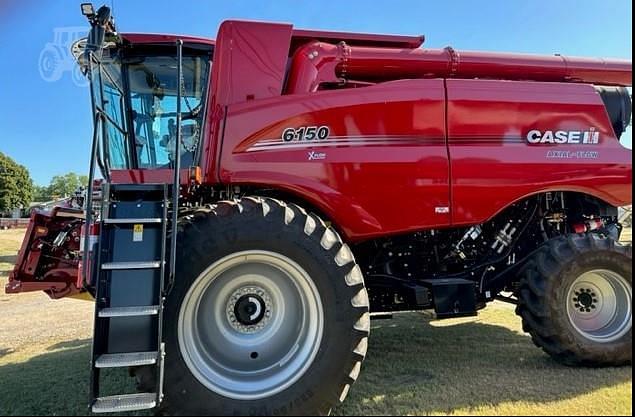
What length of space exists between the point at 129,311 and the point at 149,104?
2.12m

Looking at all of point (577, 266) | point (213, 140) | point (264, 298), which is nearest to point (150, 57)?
point (213, 140)

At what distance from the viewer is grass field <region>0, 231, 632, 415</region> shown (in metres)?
3.24

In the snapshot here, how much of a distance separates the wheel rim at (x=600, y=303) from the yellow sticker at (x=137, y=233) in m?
3.58

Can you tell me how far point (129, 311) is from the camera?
2979 millimetres

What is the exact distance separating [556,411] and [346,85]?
307 cm

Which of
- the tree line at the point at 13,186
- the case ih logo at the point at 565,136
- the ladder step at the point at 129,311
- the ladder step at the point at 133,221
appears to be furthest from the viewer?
the tree line at the point at 13,186

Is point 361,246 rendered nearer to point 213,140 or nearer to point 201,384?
Result: point 213,140

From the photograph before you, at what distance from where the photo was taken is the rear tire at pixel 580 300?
3922 millimetres

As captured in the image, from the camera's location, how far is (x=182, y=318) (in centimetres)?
317

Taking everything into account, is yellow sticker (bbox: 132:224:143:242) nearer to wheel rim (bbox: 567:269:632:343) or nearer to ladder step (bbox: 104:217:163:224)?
ladder step (bbox: 104:217:163:224)

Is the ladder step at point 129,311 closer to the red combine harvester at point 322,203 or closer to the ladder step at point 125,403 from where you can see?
the red combine harvester at point 322,203

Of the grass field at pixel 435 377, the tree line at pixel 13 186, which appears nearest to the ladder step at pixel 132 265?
the grass field at pixel 435 377

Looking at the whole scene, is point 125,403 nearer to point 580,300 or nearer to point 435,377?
point 435,377

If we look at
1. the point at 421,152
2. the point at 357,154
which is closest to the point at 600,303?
the point at 421,152
